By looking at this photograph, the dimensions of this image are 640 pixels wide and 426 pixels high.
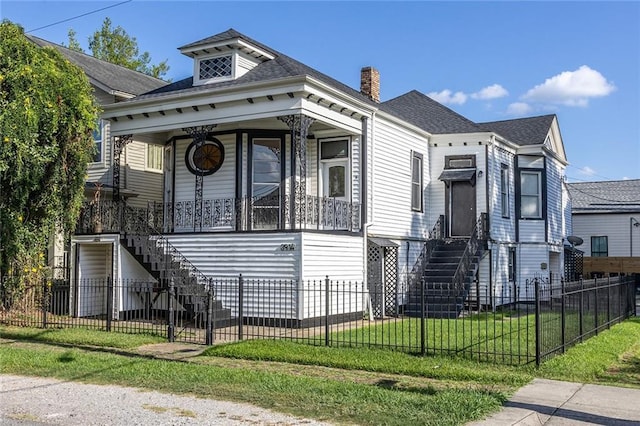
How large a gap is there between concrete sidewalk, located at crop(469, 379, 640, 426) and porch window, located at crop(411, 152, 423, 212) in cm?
1314

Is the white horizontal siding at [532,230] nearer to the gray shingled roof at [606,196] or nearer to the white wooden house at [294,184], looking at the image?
the white wooden house at [294,184]

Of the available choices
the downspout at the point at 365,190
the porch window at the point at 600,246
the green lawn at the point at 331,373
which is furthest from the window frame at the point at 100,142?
the porch window at the point at 600,246

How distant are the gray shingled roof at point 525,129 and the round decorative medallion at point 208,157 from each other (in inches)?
487

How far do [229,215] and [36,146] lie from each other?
5.36 meters

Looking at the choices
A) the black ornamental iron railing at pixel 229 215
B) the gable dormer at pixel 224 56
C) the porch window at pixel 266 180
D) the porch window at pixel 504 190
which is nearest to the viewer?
the black ornamental iron railing at pixel 229 215

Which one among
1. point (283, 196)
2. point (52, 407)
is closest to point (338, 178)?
point (283, 196)

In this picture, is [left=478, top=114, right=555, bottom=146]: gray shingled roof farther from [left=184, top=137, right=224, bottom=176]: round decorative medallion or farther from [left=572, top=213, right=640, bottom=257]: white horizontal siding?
[left=572, top=213, right=640, bottom=257]: white horizontal siding

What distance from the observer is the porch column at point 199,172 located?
18344 millimetres

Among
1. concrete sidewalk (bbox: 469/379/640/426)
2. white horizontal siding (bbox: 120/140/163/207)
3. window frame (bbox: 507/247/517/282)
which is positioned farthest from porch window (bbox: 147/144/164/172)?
concrete sidewalk (bbox: 469/379/640/426)

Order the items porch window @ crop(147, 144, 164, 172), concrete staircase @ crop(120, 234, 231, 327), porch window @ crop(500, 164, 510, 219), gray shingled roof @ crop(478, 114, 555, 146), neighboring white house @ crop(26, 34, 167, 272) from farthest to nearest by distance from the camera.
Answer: gray shingled roof @ crop(478, 114, 555, 146), porch window @ crop(147, 144, 164, 172), porch window @ crop(500, 164, 510, 219), neighboring white house @ crop(26, 34, 167, 272), concrete staircase @ crop(120, 234, 231, 327)

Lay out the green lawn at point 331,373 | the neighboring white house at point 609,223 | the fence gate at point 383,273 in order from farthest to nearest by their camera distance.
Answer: the neighboring white house at point 609,223 → the fence gate at point 383,273 → the green lawn at point 331,373

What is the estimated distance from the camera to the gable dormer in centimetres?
1927

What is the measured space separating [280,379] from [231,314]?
734 centimetres

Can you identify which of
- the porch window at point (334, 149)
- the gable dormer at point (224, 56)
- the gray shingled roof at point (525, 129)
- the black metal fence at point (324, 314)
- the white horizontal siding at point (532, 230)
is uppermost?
the gable dormer at point (224, 56)
